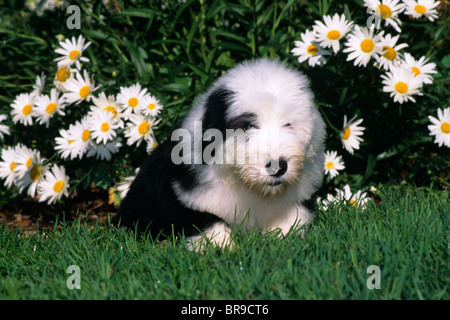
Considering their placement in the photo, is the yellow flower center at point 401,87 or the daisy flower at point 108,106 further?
the daisy flower at point 108,106

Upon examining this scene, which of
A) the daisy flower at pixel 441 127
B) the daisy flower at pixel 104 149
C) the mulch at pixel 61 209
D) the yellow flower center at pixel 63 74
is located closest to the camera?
the daisy flower at pixel 441 127

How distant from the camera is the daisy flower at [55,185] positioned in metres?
4.46

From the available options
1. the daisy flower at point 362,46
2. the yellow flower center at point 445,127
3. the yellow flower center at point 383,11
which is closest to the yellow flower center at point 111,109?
the daisy flower at point 362,46

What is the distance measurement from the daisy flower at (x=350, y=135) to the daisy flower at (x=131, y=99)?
1683 mm

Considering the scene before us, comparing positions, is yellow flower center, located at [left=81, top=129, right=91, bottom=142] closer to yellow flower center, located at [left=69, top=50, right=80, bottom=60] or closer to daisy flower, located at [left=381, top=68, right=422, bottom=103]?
yellow flower center, located at [left=69, top=50, right=80, bottom=60]

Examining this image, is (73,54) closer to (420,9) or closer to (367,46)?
(367,46)

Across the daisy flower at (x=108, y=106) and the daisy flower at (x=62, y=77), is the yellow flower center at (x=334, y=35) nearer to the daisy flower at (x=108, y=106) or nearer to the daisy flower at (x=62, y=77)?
the daisy flower at (x=108, y=106)

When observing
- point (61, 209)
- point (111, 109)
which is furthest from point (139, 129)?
point (61, 209)

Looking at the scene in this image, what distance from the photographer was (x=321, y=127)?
333 centimetres

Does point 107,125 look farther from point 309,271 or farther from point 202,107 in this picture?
point 309,271

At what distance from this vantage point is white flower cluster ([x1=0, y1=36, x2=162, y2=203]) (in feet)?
14.3

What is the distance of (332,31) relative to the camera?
415 cm

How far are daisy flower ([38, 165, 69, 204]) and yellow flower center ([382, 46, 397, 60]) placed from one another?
9.31ft

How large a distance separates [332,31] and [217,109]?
1.56 m
